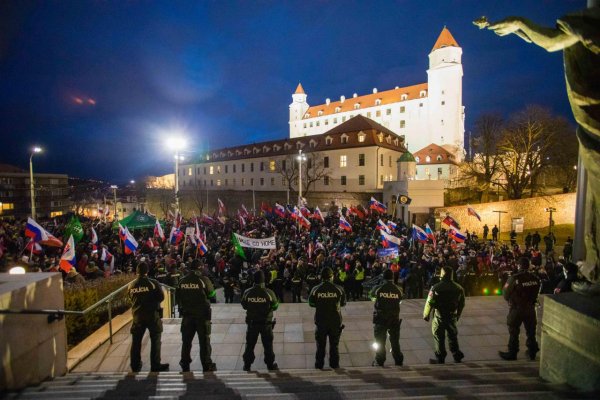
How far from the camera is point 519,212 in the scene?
3300 centimetres

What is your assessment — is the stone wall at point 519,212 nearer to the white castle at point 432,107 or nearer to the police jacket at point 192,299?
the police jacket at point 192,299

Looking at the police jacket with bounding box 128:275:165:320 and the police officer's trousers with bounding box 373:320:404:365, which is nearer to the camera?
the police jacket with bounding box 128:275:165:320

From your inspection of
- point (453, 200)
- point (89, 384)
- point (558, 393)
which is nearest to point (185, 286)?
point (89, 384)

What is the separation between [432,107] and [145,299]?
73.5m

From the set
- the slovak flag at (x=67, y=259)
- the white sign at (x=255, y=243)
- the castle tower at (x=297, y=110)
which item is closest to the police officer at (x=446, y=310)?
the white sign at (x=255, y=243)

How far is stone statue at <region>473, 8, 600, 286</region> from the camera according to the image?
306 centimetres

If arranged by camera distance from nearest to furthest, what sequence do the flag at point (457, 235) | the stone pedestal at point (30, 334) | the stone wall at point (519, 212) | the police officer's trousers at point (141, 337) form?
the stone pedestal at point (30, 334) < the police officer's trousers at point (141, 337) < the flag at point (457, 235) < the stone wall at point (519, 212)

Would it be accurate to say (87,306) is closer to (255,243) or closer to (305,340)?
(305,340)

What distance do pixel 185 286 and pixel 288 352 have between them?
2.52 meters

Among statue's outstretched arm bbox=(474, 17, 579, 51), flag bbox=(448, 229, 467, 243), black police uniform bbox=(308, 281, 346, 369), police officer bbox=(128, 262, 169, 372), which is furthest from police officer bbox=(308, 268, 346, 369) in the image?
flag bbox=(448, 229, 467, 243)

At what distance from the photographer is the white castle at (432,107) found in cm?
6706

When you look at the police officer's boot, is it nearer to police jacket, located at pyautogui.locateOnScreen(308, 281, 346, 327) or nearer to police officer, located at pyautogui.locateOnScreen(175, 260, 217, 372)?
police jacket, located at pyautogui.locateOnScreen(308, 281, 346, 327)

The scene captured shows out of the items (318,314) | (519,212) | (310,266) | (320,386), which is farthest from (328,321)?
(519,212)

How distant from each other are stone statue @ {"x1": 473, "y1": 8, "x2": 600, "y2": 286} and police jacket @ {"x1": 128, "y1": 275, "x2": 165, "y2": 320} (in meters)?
6.21
